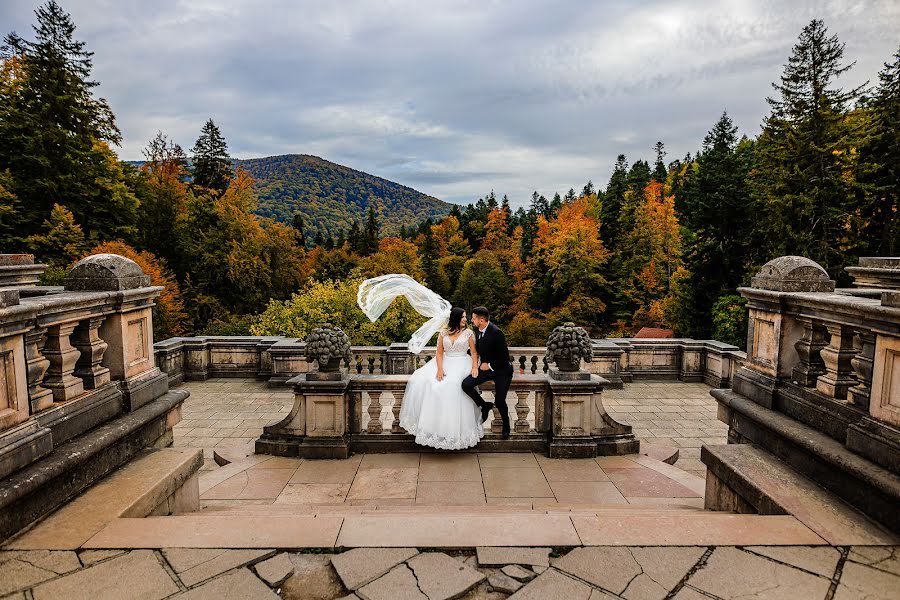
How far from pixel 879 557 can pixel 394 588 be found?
2.76 meters

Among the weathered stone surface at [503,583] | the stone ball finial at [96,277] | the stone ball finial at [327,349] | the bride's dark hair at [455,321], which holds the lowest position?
the weathered stone surface at [503,583]

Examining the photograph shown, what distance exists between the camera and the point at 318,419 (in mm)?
6398

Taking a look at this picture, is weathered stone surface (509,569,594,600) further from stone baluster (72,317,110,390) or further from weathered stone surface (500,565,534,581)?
stone baluster (72,317,110,390)

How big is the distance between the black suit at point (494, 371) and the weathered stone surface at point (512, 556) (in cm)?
322

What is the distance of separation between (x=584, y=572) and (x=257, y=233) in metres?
36.1

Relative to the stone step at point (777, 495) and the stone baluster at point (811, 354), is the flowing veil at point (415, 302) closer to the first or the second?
the stone step at point (777, 495)

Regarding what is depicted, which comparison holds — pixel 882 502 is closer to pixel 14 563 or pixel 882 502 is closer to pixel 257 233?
pixel 14 563

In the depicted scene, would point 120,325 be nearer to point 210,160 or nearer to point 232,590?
point 232,590

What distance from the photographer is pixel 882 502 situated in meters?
3.17

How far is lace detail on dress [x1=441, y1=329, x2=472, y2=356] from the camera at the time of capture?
21.9ft

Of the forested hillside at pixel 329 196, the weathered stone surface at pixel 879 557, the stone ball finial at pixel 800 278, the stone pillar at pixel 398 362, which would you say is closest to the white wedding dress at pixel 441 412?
the stone ball finial at pixel 800 278

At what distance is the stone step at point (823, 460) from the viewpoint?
124 inches

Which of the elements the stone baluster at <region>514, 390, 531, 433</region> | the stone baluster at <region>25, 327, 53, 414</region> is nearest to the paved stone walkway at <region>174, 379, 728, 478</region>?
the stone baluster at <region>514, 390, 531, 433</region>

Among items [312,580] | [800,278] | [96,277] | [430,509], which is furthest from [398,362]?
[312,580]
